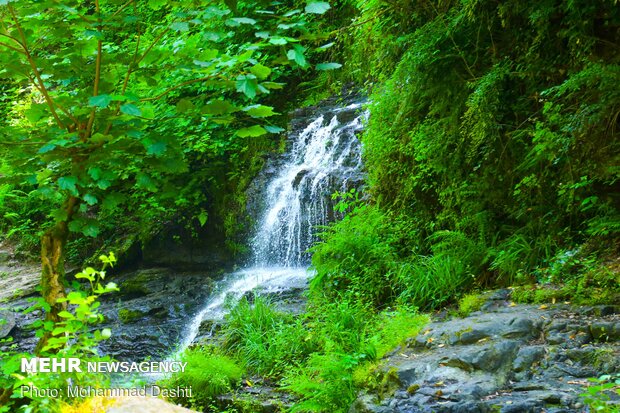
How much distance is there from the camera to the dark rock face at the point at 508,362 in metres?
3.03

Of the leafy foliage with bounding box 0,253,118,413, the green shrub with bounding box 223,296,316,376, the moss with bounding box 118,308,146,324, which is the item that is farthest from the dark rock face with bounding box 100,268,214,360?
the leafy foliage with bounding box 0,253,118,413

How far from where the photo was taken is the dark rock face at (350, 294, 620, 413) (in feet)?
9.93

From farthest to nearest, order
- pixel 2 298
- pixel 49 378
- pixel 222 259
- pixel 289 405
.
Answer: pixel 222 259 < pixel 2 298 < pixel 289 405 < pixel 49 378

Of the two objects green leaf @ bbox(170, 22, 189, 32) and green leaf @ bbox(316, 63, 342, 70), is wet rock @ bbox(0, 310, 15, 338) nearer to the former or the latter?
green leaf @ bbox(170, 22, 189, 32)

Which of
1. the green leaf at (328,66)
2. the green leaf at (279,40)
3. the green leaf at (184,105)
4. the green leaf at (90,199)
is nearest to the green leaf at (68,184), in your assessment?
the green leaf at (90,199)

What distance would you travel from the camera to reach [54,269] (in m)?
3.52

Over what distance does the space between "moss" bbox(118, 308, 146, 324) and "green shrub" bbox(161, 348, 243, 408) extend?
3605 mm

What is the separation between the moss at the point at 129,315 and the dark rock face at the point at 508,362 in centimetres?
605

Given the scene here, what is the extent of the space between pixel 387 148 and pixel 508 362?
359cm

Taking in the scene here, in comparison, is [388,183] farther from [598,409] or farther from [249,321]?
[598,409]

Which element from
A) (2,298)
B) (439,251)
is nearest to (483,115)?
(439,251)

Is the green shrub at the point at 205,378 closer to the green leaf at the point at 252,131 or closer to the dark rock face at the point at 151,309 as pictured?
the dark rock face at the point at 151,309

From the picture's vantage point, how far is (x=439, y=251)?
18.1 feet

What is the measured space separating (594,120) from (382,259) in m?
2.61
